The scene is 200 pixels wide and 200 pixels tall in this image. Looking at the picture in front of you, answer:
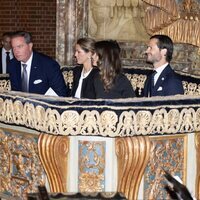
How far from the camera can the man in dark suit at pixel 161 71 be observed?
7.95 metres

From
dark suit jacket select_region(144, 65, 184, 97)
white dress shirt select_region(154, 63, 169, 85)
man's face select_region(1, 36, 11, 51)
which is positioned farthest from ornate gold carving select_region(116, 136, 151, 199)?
man's face select_region(1, 36, 11, 51)

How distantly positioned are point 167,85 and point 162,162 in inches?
37.1

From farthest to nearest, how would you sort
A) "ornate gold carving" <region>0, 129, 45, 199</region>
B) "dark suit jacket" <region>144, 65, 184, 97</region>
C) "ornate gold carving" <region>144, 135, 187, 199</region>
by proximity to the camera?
1. "dark suit jacket" <region>144, 65, 184, 97</region>
2. "ornate gold carving" <region>0, 129, 45, 199</region>
3. "ornate gold carving" <region>144, 135, 187, 199</region>

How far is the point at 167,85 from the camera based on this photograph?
313 inches

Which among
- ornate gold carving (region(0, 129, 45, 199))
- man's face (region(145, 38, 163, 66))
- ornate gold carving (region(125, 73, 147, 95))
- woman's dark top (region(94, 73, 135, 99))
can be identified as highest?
man's face (region(145, 38, 163, 66))

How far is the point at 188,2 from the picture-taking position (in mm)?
11203

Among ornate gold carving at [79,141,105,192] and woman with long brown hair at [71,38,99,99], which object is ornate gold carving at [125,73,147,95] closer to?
woman with long brown hair at [71,38,99,99]

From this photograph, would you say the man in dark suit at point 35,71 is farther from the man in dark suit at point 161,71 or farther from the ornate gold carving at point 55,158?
the ornate gold carving at point 55,158

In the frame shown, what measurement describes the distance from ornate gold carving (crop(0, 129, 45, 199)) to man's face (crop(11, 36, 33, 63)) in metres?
1.09

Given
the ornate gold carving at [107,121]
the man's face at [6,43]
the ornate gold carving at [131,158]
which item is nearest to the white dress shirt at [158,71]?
the ornate gold carving at [107,121]

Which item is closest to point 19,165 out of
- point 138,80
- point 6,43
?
point 138,80

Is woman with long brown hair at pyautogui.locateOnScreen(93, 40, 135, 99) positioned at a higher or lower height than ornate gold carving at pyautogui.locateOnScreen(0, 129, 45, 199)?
higher

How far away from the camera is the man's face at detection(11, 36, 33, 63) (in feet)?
28.2

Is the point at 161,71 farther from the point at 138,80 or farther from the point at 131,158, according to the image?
the point at 138,80
